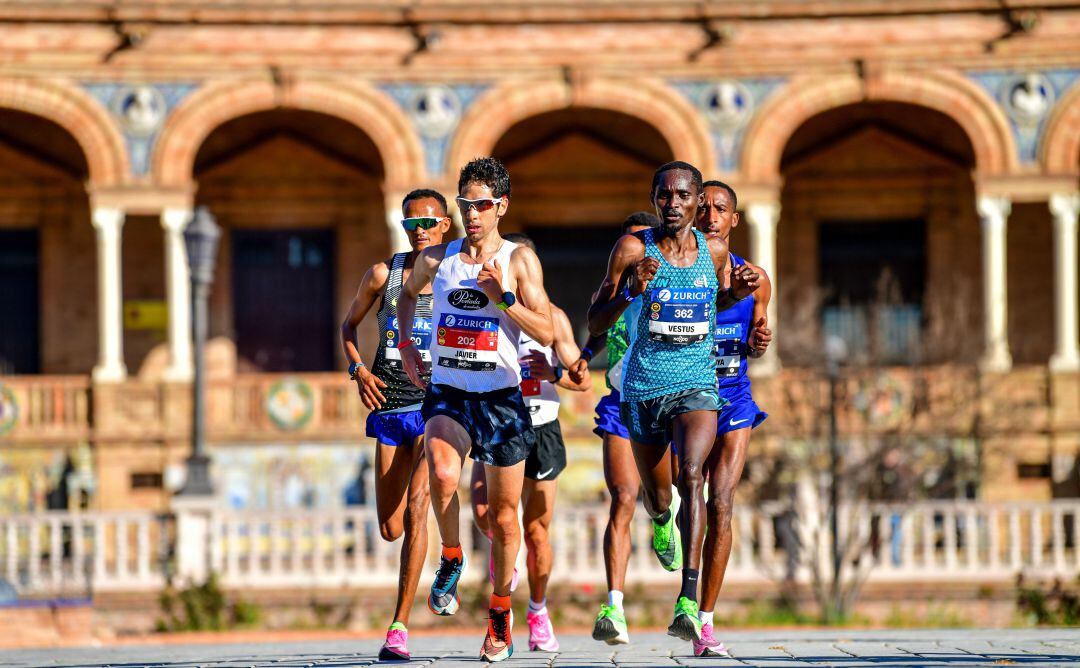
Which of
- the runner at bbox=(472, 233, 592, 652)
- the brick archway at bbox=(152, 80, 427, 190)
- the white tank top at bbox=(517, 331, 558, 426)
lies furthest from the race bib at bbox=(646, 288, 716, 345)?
the brick archway at bbox=(152, 80, 427, 190)

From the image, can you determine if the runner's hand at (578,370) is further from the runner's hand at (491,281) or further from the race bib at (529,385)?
the runner's hand at (491,281)

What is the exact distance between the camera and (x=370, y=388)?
927cm

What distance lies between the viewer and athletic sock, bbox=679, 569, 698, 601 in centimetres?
823

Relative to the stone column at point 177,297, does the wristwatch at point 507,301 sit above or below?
below

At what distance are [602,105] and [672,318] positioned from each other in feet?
50.3

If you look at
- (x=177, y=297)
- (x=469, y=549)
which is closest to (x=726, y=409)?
(x=469, y=549)

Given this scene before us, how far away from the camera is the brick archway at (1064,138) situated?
76.9ft

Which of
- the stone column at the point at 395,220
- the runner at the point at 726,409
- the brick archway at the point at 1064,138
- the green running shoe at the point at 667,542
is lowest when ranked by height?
the green running shoe at the point at 667,542

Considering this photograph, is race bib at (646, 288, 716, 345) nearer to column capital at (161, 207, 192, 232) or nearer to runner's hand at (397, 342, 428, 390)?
runner's hand at (397, 342, 428, 390)

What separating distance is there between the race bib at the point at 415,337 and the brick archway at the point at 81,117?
14.9 meters

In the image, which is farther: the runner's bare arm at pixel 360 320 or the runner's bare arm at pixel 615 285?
the runner's bare arm at pixel 360 320

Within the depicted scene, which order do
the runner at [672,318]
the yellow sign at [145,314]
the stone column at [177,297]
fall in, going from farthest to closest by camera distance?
1. the yellow sign at [145,314]
2. the stone column at [177,297]
3. the runner at [672,318]

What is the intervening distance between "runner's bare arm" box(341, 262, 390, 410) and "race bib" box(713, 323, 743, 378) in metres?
1.60

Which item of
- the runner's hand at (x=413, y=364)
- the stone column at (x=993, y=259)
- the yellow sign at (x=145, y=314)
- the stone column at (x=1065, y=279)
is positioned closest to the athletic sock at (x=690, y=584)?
the runner's hand at (x=413, y=364)
